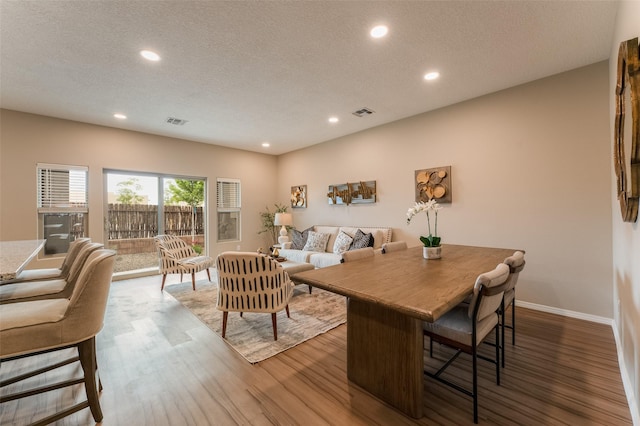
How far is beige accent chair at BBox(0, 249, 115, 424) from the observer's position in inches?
55.3

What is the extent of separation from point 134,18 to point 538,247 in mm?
4847

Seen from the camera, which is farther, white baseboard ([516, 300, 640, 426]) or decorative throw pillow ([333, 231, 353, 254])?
decorative throw pillow ([333, 231, 353, 254])

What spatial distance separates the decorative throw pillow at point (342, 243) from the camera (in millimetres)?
4914

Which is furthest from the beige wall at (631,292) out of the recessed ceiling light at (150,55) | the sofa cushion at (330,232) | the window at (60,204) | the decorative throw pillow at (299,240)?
the window at (60,204)

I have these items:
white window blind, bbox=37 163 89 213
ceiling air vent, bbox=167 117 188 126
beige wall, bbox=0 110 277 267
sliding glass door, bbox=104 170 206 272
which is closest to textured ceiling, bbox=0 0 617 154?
ceiling air vent, bbox=167 117 188 126

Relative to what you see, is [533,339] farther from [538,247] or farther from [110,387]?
[110,387]

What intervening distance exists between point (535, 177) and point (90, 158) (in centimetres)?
689

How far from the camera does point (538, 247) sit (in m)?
3.30

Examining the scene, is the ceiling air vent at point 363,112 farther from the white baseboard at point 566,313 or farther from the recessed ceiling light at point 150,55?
the white baseboard at point 566,313

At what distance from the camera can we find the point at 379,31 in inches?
93.0

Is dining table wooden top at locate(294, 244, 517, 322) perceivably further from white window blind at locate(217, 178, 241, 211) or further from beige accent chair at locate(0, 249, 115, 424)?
white window blind at locate(217, 178, 241, 211)

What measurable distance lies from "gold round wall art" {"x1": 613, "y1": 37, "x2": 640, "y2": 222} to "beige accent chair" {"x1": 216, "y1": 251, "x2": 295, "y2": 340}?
260 centimetres

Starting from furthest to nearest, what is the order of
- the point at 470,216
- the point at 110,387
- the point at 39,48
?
the point at 470,216
the point at 39,48
the point at 110,387

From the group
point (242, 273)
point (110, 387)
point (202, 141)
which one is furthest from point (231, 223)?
point (110, 387)
